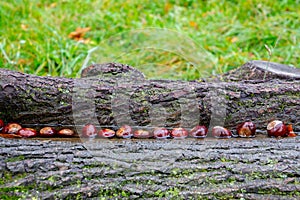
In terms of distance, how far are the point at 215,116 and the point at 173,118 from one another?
0.72 ft

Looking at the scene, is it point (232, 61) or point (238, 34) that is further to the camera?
point (238, 34)

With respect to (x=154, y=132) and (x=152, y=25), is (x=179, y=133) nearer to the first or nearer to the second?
(x=154, y=132)

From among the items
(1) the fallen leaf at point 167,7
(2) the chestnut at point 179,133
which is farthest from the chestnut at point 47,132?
(1) the fallen leaf at point 167,7

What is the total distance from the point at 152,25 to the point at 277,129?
2.30 metres

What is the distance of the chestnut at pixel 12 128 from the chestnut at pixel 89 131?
0.33 m

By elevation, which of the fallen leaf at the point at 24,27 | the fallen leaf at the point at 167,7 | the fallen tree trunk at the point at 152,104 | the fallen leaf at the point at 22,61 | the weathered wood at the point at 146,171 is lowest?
the weathered wood at the point at 146,171

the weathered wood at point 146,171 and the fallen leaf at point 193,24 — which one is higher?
the fallen leaf at point 193,24

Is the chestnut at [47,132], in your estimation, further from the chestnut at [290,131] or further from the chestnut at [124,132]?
the chestnut at [290,131]

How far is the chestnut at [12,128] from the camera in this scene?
1.93 meters

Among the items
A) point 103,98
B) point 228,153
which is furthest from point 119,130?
point 228,153

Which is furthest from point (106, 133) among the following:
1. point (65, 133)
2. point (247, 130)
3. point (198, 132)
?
point (247, 130)

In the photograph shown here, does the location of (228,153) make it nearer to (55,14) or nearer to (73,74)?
(73,74)

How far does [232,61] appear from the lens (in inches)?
139

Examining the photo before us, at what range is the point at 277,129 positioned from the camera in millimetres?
1972
